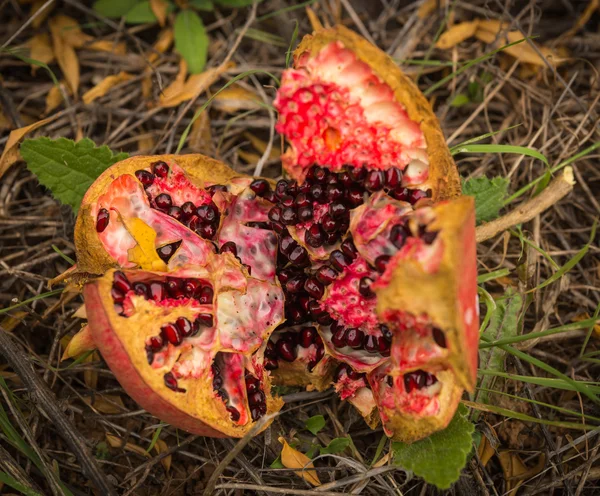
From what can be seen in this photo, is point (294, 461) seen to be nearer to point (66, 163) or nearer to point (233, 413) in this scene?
point (233, 413)

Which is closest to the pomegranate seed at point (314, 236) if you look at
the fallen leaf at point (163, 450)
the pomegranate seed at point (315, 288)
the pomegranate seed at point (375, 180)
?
the pomegranate seed at point (315, 288)

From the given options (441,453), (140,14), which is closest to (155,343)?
(441,453)

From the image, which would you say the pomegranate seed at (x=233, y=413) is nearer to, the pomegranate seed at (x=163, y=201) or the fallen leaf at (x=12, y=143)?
the pomegranate seed at (x=163, y=201)

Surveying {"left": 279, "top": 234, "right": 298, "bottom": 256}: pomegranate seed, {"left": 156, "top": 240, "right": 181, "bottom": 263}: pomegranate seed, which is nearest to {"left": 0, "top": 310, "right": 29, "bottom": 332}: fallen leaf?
{"left": 156, "top": 240, "right": 181, "bottom": 263}: pomegranate seed

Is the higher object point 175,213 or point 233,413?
point 175,213

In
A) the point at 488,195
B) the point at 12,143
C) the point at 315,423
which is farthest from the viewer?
the point at 12,143
